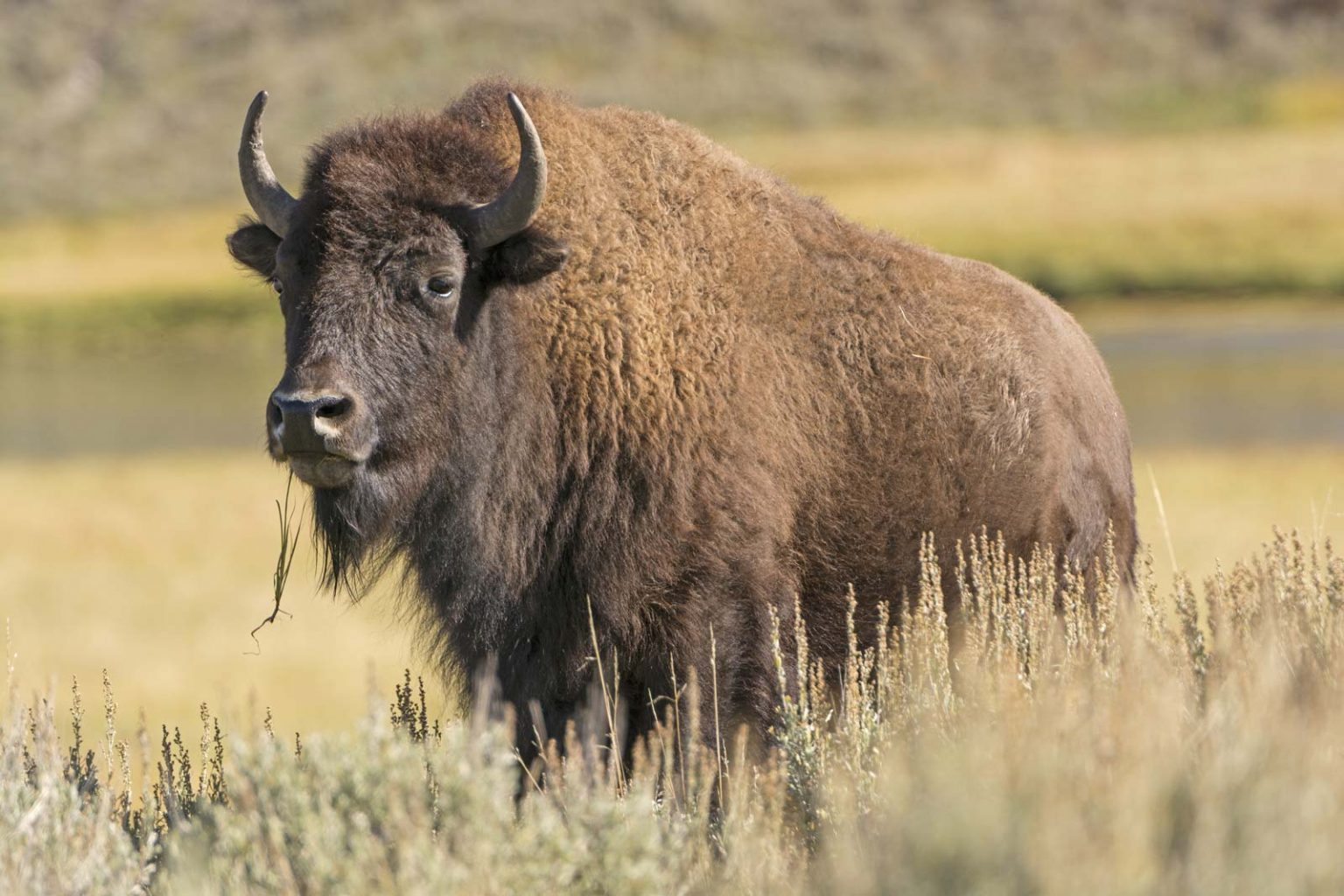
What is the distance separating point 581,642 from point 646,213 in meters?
1.52

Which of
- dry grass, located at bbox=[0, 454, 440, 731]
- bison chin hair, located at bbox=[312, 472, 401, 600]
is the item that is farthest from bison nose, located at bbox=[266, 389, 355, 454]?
dry grass, located at bbox=[0, 454, 440, 731]

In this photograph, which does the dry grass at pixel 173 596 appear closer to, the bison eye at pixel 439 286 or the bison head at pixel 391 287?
the bison head at pixel 391 287

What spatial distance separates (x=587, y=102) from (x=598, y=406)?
5.62 feet

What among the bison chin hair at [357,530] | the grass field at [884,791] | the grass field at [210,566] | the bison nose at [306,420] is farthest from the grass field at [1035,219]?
the bison nose at [306,420]

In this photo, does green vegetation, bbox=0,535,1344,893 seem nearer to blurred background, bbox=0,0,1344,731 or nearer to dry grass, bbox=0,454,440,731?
blurred background, bbox=0,0,1344,731

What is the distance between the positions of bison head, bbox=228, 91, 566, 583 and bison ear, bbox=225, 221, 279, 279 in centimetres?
41

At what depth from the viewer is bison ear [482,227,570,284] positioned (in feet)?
16.9

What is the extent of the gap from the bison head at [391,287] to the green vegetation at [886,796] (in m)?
0.96

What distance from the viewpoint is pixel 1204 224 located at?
3947cm

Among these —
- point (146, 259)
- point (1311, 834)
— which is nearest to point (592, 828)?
point (1311, 834)

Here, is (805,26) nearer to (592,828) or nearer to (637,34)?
(637,34)

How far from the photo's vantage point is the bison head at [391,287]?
4938 mm

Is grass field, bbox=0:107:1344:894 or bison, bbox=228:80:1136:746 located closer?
grass field, bbox=0:107:1344:894

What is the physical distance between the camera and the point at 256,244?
18.6ft
